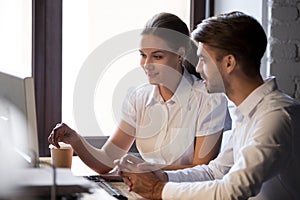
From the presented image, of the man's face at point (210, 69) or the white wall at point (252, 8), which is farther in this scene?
the white wall at point (252, 8)

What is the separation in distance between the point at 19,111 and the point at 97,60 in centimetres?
118

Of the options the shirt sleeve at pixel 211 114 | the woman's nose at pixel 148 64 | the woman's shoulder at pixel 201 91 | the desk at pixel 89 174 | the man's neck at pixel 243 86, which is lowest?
the desk at pixel 89 174

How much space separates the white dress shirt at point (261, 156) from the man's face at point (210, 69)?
0.09 m

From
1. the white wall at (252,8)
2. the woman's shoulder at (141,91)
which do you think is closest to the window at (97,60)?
the white wall at (252,8)

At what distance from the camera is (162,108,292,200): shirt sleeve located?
142cm

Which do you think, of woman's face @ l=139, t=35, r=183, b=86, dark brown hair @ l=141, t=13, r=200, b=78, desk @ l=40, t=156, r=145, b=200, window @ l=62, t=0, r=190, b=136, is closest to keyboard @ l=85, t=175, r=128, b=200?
desk @ l=40, t=156, r=145, b=200

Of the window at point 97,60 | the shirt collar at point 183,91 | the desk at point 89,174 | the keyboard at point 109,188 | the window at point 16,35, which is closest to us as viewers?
the desk at point 89,174

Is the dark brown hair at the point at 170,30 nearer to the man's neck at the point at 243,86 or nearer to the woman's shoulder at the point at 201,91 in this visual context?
the woman's shoulder at the point at 201,91

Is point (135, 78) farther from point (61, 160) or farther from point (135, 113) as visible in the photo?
point (61, 160)

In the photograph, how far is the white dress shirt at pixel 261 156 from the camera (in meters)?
1.43

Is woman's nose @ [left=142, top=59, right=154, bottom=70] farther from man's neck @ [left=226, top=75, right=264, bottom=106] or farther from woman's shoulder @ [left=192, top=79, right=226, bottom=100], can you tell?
man's neck @ [left=226, top=75, right=264, bottom=106]

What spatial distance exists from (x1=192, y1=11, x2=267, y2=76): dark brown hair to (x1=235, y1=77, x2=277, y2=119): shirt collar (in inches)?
1.8

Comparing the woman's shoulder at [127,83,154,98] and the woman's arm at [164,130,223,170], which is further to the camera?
the woman's shoulder at [127,83,154,98]

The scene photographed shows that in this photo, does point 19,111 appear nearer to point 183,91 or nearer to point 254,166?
point 254,166
